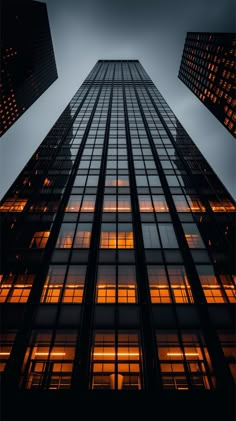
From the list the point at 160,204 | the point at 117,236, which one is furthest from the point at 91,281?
the point at 160,204

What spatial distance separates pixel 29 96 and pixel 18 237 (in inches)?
4094

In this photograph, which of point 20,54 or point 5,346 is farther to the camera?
point 20,54

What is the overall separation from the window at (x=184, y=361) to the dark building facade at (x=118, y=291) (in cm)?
6

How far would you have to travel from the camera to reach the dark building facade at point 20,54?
8519 centimetres

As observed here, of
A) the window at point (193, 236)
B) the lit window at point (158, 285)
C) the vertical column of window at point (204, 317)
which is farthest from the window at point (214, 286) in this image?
the lit window at point (158, 285)

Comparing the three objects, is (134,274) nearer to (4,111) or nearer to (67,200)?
(67,200)

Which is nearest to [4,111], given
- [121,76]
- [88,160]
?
[121,76]

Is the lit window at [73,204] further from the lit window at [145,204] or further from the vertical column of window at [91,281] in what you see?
the lit window at [145,204]

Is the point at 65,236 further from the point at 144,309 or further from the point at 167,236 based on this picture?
the point at 144,309

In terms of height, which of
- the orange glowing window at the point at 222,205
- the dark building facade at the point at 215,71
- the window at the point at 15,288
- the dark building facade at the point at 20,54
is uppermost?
the dark building facade at the point at 20,54

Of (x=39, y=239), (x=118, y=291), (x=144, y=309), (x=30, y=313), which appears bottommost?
(x=30, y=313)

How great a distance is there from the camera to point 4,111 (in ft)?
291

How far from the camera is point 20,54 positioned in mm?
92875

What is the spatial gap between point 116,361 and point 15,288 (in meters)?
9.13
